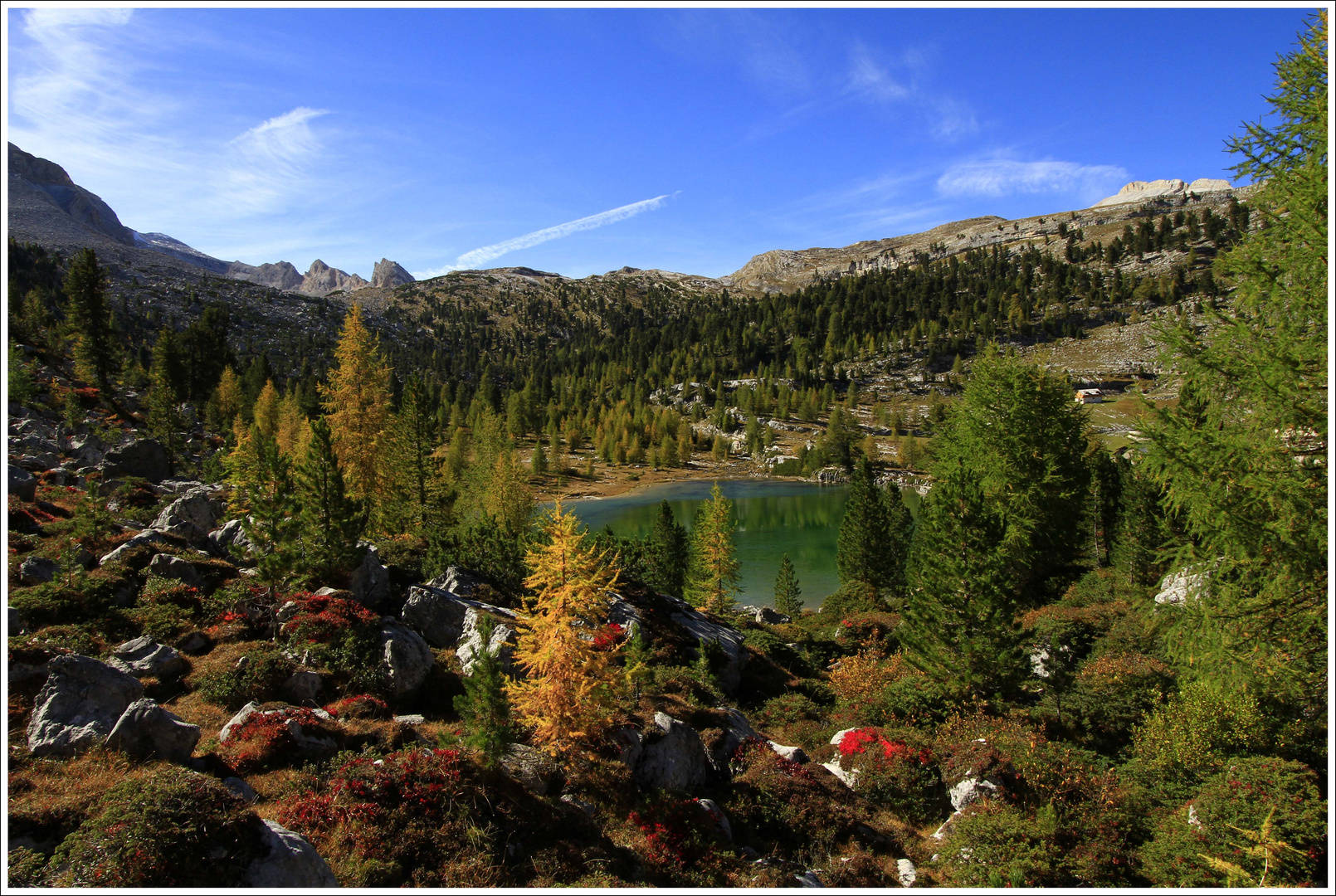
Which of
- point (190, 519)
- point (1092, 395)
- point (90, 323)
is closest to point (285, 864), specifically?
point (190, 519)

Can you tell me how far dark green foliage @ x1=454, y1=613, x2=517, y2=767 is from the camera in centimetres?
1322

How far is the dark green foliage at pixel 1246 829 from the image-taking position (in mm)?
9812

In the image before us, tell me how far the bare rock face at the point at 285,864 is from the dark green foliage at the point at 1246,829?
15.3 metres

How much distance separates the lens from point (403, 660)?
59.0ft

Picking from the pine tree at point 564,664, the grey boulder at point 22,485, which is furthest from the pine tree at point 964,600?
the grey boulder at point 22,485

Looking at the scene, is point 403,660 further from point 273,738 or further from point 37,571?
point 37,571

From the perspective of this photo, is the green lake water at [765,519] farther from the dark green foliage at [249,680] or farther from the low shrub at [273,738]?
the low shrub at [273,738]

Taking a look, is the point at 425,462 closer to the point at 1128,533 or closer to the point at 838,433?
the point at 1128,533

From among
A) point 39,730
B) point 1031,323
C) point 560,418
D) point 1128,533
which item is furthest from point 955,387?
point 39,730

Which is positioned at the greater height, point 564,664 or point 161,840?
point 161,840

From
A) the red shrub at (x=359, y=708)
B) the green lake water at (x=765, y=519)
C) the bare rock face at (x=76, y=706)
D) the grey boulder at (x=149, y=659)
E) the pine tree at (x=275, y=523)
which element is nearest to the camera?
the bare rock face at (x=76, y=706)

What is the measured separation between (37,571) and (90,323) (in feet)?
192

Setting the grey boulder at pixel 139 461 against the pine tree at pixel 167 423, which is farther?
the pine tree at pixel 167 423

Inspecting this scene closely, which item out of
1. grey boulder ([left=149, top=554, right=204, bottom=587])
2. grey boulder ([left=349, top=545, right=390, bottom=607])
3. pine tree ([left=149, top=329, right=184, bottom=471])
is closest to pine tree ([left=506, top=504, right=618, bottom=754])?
grey boulder ([left=349, top=545, right=390, bottom=607])
